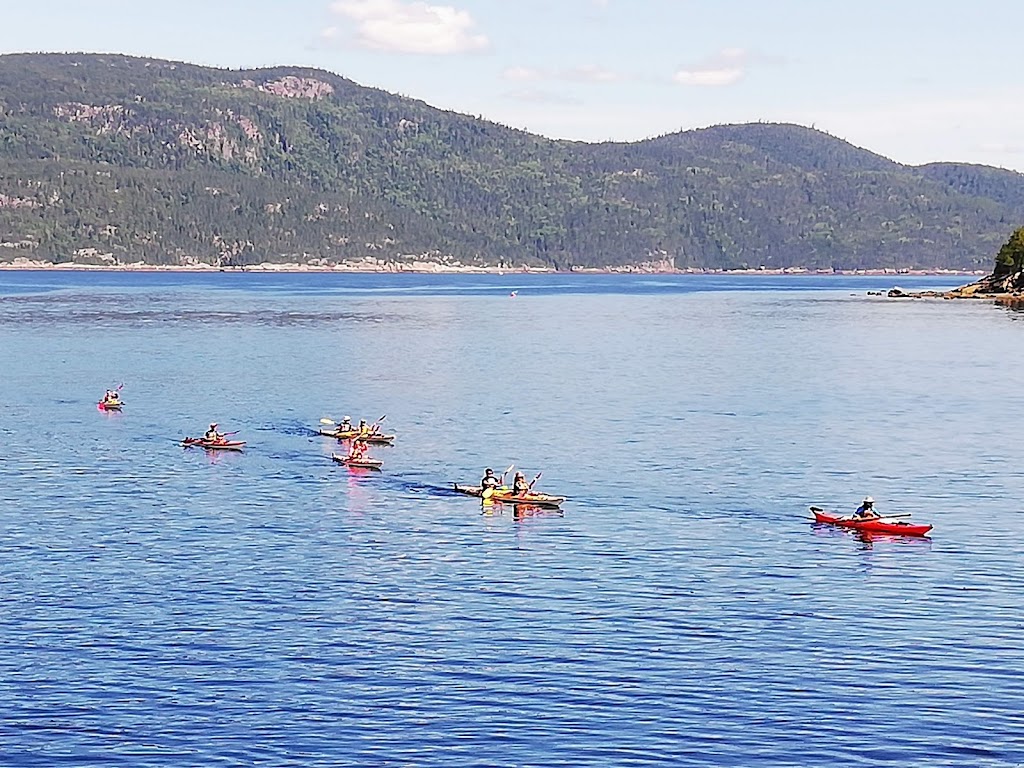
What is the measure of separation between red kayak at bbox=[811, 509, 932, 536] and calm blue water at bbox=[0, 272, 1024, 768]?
3.23ft

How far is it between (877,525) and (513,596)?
1963 centimetres

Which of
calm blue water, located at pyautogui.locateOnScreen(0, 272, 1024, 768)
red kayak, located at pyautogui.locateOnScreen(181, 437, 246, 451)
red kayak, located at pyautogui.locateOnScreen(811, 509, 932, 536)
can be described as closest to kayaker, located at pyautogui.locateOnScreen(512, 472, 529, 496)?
calm blue water, located at pyautogui.locateOnScreen(0, 272, 1024, 768)

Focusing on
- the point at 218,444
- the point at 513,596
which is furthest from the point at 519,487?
the point at 218,444

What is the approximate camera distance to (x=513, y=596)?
55.6 meters

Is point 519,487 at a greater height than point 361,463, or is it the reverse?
point 519,487

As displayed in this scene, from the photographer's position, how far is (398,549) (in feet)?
209

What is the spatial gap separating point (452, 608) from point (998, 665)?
17.5 meters

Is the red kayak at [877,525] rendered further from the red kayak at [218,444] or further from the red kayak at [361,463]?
the red kayak at [218,444]

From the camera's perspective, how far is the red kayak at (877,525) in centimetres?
6675

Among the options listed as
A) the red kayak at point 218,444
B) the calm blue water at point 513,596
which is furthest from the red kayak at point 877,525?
the red kayak at point 218,444

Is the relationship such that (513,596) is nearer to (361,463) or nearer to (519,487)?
(519,487)

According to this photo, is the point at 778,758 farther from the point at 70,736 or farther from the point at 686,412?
the point at 686,412

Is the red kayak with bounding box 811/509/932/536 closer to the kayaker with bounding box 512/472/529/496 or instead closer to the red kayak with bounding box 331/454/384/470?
the kayaker with bounding box 512/472/529/496

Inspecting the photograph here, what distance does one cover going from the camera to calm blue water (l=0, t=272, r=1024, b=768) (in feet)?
136
